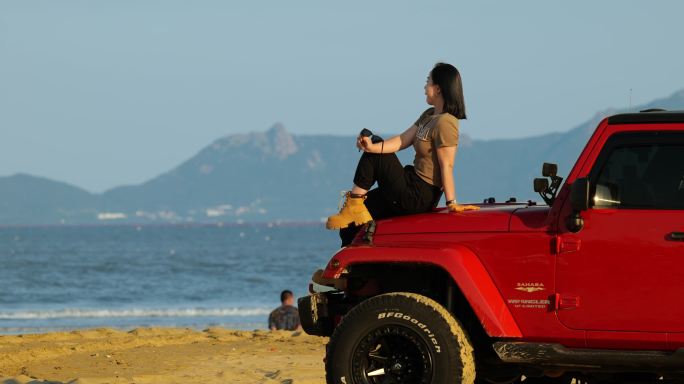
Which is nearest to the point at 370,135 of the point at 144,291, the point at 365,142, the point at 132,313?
the point at 365,142

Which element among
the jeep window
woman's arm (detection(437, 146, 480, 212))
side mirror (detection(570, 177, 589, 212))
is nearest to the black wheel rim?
woman's arm (detection(437, 146, 480, 212))

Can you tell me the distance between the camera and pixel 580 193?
764cm

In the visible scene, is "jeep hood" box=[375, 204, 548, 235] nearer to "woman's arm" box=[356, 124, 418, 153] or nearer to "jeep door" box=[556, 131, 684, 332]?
"jeep door" box=[556, 131, 684, 332]

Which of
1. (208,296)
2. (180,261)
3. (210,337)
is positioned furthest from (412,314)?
(180,261)

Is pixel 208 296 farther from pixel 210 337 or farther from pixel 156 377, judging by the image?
pixel 156 377

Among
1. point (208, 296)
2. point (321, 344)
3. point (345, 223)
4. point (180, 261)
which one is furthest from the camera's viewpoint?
point (180, 261)

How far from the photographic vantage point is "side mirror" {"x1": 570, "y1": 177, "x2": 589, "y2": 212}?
7.64 metres

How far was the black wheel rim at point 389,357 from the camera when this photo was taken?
8.08 metres

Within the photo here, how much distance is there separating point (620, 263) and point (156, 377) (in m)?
5.81

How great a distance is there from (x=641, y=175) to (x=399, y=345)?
6.01 feet

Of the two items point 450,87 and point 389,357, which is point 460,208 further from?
point 389,357

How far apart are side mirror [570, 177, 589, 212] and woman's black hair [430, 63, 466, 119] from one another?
1410 millimetres

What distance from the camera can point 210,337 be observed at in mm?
16953

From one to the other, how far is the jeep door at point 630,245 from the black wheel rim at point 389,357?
→ 94 cm
